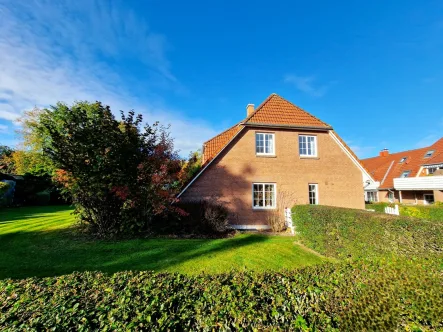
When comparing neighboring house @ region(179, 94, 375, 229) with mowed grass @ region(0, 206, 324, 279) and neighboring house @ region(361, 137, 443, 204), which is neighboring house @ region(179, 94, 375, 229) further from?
neighboring house @ region(361, 137, 443, 204)

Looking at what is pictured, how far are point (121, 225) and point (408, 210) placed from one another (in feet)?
63.7

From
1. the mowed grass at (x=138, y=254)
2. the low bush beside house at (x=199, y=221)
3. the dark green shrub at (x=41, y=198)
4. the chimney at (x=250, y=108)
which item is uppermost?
the chimney at (x=250, y=108)

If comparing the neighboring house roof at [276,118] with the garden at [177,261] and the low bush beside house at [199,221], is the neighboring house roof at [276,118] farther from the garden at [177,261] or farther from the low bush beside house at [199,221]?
the garden at [177,261]

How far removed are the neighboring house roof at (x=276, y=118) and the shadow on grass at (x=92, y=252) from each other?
607 centimetres

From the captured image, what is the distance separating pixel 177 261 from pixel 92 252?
335 centimetres

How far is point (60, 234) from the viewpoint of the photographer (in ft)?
36.7

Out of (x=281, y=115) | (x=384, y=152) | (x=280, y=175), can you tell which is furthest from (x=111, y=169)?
(x=384, y=152)

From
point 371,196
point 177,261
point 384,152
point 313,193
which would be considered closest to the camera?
point 177,261

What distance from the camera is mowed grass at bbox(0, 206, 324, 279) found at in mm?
7188

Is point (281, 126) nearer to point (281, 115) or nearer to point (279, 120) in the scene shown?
point (279, 120)

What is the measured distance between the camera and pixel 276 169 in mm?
14961

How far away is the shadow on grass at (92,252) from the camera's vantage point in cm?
712

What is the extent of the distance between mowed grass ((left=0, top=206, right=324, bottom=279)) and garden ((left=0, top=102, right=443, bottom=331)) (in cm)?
5

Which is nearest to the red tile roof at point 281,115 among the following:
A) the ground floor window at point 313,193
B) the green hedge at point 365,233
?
the ground floor window at point 313,193
